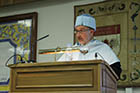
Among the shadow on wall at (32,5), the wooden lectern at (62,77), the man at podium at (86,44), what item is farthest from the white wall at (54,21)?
the wooden lectern at (62,77)

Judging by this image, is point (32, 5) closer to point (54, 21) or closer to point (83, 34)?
point (54, 21)

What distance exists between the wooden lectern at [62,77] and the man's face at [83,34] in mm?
1108

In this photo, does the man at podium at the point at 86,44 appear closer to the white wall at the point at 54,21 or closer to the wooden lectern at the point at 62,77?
the wooden lectern at the point at 62,77

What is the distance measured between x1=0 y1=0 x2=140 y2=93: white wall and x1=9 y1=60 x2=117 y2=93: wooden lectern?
2658mm

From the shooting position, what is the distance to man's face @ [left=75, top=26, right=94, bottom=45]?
12.8ft

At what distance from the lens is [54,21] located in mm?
5695

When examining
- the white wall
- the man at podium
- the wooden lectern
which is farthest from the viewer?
the white wall

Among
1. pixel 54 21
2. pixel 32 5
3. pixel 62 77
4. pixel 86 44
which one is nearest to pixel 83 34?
pixel 86 44

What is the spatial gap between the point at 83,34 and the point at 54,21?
190 centimetres

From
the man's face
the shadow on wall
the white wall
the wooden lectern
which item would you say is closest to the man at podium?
the man's face

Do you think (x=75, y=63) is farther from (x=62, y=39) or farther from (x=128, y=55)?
(x=62, y=39)

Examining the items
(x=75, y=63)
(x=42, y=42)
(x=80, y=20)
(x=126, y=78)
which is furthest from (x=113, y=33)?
(x=75, y=63)

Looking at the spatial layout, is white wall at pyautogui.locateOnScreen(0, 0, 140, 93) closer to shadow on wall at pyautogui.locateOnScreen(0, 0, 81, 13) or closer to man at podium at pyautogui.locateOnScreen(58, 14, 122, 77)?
shadow on wall at pyautogui.locateOnScreen(0, 0, 81, 13)

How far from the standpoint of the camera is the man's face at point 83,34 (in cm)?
389
